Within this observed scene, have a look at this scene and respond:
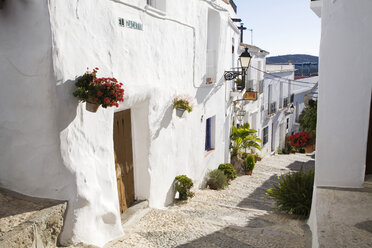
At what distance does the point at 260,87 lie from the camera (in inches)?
744

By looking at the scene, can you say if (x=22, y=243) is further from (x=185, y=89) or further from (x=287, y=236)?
(x=185, y=89)

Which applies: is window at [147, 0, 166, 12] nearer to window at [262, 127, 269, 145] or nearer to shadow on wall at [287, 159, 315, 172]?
shadow on wall at [287, 159, 315, 172]

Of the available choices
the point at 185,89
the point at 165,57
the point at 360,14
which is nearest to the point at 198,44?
the point at 185,89

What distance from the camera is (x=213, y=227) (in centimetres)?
598

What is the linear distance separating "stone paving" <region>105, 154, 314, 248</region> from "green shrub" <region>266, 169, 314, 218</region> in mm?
207

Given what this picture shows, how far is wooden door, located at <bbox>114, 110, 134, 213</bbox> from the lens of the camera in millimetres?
6207

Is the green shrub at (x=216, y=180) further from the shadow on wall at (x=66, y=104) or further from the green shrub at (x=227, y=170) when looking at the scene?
the shadow on wall at (x=66, y=104)

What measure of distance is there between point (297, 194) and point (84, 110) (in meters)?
4.10

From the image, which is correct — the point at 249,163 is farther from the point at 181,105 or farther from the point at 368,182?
the point at 368,182

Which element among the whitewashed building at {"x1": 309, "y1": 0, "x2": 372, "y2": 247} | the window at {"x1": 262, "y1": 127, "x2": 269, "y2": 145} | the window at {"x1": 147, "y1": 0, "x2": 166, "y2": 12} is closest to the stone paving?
the whitewashed building at {"x1": 309, "y1": 0, "x2": 372, "y2": 247}

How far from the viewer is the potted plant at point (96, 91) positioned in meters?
4.46

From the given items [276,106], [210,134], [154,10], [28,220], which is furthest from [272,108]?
[28,220]

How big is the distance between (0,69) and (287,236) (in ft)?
15.8

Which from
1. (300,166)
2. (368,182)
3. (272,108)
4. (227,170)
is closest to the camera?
(368,182)
